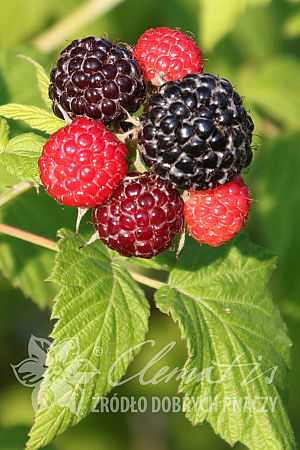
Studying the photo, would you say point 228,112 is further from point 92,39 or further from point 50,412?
point 50,412

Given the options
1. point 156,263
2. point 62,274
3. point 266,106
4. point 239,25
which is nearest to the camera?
point 62,274

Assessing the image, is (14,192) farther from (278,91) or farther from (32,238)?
(278,91)

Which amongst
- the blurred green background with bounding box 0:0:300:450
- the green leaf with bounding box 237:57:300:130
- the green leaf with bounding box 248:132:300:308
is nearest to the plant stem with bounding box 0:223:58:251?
the blurred green background with bounding box 0:0:300:450

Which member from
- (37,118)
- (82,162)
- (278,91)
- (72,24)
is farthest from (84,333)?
(278,91)

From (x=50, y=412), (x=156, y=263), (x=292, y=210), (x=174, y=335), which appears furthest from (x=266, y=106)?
(x=50, y=412)

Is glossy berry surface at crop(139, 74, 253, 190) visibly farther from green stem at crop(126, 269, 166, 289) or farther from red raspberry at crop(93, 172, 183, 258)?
green stem at crop(126, 269, 166, 289)
